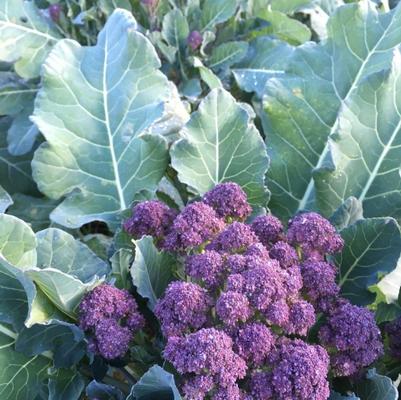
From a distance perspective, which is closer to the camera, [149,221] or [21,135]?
[149,221]

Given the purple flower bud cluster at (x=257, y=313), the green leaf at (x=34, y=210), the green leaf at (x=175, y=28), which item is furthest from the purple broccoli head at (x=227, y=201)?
the green leaf at (x=175, y=28)

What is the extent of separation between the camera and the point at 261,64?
83.1 inches

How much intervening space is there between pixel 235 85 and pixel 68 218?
3.03 feet

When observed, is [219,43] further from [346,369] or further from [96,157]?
[346,369]

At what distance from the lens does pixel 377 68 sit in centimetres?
149

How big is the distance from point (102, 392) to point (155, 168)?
0.55m

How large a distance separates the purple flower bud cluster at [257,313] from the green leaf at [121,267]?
8 centimetres

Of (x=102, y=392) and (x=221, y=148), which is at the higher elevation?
(x=221, y=148)

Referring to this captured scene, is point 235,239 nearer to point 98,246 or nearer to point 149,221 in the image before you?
point 149,221

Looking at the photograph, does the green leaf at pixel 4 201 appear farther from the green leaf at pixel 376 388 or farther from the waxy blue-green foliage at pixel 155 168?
the green leaf at pixel 376 388

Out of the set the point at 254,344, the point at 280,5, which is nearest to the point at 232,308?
the point at 254,344

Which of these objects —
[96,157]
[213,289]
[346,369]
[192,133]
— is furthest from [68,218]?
[346,369]

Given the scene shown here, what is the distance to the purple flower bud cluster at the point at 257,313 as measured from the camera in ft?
3.11

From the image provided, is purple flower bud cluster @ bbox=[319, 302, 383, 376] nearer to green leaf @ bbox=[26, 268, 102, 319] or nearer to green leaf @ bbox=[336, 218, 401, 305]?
green leaf @ bbox=[336, 218, 401, 305]
